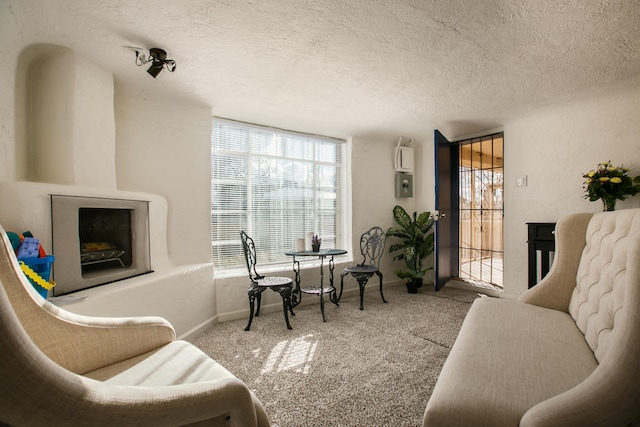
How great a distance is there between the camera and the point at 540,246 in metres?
3.17

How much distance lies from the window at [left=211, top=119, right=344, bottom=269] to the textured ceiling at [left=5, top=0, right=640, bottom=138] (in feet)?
1.87

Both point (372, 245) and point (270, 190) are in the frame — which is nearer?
point (270, 190)

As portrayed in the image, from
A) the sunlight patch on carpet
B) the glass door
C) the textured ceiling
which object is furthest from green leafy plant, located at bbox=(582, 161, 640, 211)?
the sunlight patch on carpet

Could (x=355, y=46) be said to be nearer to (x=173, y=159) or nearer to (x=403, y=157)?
(x=173, y=159)

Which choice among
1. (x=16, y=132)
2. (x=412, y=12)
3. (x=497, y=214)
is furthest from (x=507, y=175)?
(x=16, y=132)

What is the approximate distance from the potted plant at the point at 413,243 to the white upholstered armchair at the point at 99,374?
3414mm

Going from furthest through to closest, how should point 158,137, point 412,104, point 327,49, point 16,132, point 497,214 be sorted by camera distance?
point 497,214
point 412,104
point 158,137
point 327,49
point 16,132

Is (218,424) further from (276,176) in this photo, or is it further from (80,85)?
(276,176)

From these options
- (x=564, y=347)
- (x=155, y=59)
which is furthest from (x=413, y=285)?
(x=155, y=59)

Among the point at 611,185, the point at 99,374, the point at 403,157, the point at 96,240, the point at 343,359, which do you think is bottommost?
the point at 343,359

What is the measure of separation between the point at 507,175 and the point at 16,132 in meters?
4.85

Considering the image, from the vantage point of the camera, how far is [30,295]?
3.41ft

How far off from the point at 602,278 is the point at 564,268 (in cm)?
47

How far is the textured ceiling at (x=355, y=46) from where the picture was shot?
1.69 m
